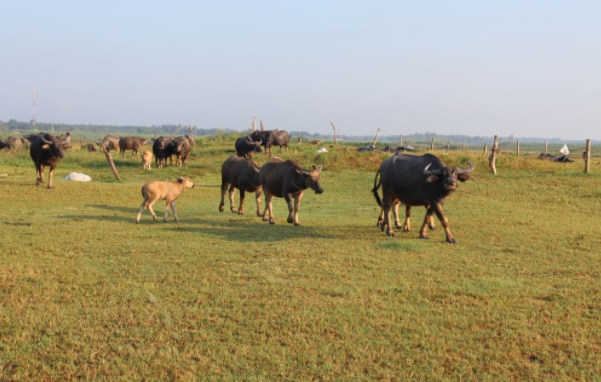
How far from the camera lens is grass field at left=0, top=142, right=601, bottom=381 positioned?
4910 millimetres

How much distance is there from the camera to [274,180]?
509 inches

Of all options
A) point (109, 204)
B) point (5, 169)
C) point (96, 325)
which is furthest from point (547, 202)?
point (5, 169)

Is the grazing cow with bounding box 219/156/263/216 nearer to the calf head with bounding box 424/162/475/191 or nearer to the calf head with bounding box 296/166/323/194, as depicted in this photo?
the calf head with bounding box 296/166/323/194

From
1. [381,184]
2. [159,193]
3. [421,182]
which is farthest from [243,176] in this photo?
[421,182]

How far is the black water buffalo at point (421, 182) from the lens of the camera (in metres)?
10.5

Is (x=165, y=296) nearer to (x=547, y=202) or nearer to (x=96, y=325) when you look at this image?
(x=96, y=325)

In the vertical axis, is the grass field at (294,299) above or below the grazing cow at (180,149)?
below

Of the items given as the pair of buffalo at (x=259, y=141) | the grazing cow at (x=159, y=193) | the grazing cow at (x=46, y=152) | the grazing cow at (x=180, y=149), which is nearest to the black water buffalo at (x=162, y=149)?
the grazing cow at (x=180, y=149)

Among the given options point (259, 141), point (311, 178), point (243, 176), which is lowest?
point (243, 176)

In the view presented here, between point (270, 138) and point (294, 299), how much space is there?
28781mm

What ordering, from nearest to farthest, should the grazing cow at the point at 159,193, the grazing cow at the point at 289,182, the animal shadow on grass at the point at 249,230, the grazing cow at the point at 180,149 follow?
the animal shadow on grass at the point at 249,230
the grazing cow at the point at 159,193
the grazing cow at the point at 289,182
the grazing cow at the point at 180,149

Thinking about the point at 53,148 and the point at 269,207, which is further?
the point at 53,148

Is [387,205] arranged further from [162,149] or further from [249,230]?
[162,149]

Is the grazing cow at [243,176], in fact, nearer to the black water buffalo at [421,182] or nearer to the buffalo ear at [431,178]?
the black water buffalo at [421,182]
